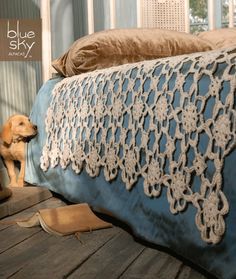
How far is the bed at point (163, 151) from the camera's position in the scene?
2.47 ft

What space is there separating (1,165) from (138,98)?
108cm

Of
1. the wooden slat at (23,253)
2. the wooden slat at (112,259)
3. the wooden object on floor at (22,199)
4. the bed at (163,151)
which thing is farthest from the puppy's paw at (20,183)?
the wooden slat at (112,259)

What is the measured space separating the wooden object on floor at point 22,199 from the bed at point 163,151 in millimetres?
110

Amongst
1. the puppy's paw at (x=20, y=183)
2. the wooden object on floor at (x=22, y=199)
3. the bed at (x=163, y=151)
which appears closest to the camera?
the bed at (x=163, y=151)

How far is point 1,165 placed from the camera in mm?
1938

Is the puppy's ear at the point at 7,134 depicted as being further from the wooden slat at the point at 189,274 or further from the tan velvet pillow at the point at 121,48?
the wooden slat at the point at 189,274

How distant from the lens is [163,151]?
0.94 m

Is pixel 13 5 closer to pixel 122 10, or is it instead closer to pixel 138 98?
pixel 122 10

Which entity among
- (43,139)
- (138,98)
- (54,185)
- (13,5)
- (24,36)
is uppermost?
(13,5)

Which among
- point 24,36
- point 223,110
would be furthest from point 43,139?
point 223,110

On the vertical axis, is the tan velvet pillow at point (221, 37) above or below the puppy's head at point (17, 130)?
above

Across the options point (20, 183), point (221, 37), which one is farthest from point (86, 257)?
point (221, 37)

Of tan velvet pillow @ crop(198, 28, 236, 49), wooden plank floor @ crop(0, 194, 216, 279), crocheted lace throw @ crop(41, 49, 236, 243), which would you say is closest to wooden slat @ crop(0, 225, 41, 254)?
wooden plank floor @ crop(0, 194, 216, 279)

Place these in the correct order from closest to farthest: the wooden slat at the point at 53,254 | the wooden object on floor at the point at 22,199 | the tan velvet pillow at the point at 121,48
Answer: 1. the wooden slat at the point at 53,254
2. the wooden object on floor at the point at 22,199
3. the tan velvet pillow at the point at 121,48
